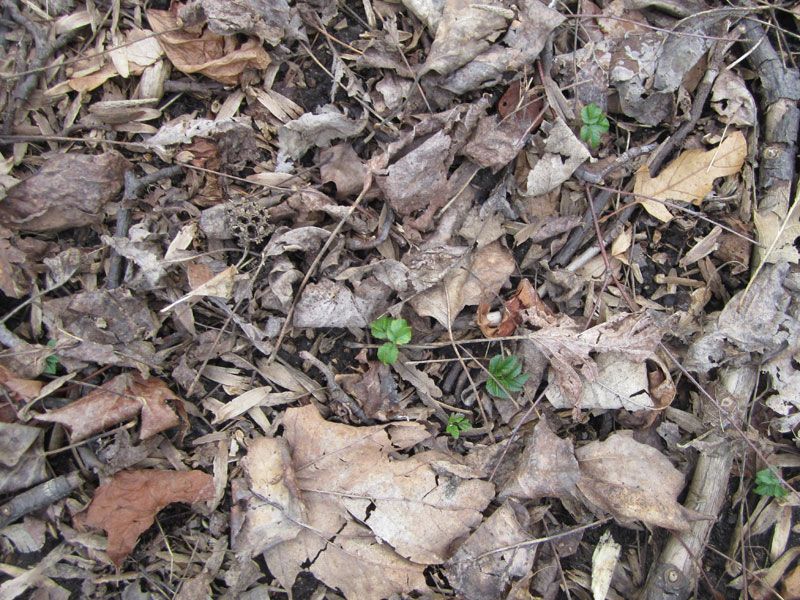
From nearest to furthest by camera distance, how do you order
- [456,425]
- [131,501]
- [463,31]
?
1. [131,501]
2. [463,31]
3. [456,425]

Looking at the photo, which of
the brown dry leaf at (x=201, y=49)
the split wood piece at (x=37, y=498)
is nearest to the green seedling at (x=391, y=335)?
the brown dry leaf at (x=201, y=49)

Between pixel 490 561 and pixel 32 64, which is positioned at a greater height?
pixel 32 64

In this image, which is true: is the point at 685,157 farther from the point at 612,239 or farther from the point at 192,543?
the point at 192,543

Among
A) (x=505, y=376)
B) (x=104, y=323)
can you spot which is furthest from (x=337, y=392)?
(x=104, y=323)

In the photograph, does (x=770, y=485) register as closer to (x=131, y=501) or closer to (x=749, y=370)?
(x=749, y=370)

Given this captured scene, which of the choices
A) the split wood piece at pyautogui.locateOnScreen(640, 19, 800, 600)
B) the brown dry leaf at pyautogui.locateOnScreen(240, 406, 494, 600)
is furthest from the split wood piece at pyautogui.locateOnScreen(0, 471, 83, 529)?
the split wood piece at pyautogui.locateOnScreen(640, 19, 800, 600)
